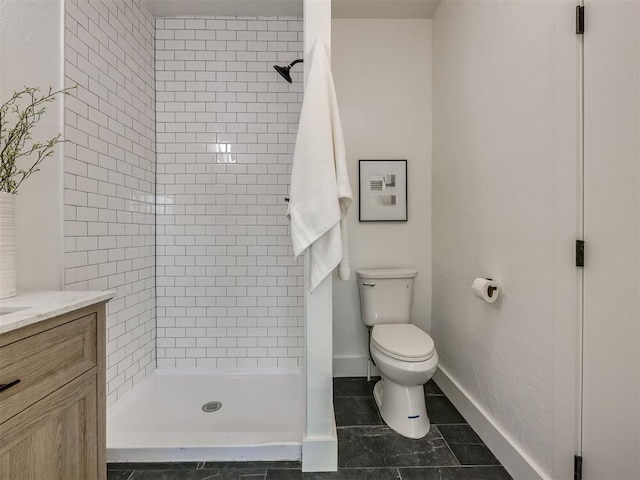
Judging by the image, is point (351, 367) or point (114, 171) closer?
point (114, 171)

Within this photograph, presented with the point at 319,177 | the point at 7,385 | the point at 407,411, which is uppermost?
the point at 319,177

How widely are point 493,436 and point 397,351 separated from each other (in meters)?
0.59

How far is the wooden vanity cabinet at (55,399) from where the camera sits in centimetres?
68

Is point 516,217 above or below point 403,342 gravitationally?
above

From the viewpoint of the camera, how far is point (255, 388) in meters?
2.01

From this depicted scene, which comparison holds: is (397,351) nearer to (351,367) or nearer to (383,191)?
(351,367)

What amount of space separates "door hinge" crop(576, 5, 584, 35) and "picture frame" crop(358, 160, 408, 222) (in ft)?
4.17

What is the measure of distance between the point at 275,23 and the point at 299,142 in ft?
4.68

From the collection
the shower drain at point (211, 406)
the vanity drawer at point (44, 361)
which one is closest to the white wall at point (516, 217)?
the shower drain at point (211, 406)

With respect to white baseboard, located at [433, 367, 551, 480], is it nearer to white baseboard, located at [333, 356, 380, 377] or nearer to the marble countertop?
white baseboard, located at [333, 356, 380, 377]

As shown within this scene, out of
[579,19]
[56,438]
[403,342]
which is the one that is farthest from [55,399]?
[579,19]

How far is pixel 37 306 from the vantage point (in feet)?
2.70

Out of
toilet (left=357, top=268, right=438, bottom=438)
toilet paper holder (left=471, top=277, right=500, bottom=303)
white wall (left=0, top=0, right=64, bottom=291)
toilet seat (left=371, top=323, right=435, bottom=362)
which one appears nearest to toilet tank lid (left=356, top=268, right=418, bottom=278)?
toilet (left=357, top=268, right=438, bottom=438)

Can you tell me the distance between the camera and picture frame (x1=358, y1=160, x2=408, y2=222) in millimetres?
2234
